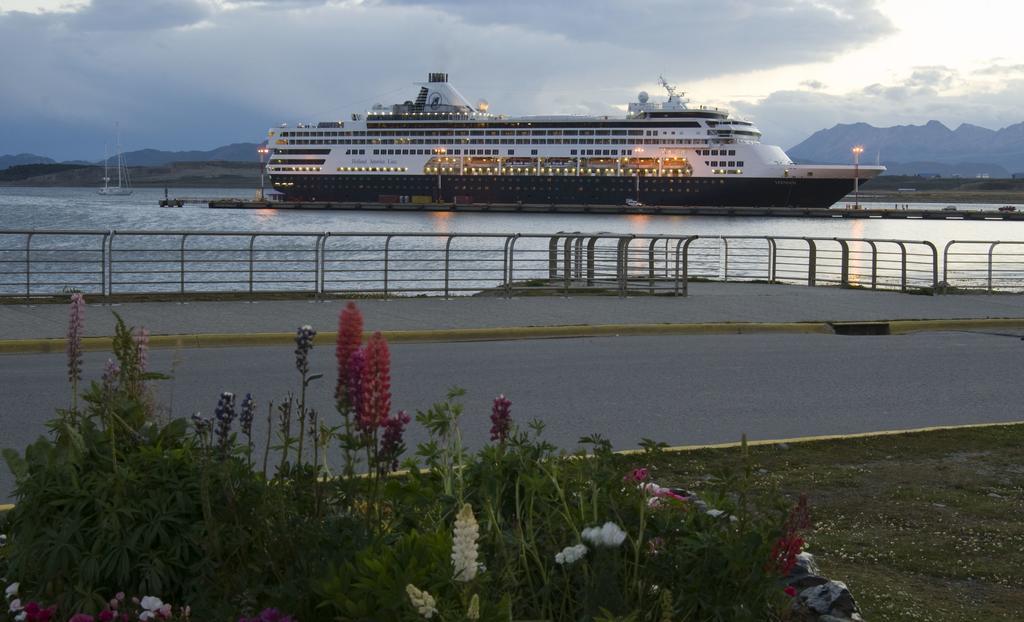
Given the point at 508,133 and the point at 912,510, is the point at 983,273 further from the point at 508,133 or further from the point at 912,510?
the point at 508,133

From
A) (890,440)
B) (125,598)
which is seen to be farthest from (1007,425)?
(125,598)

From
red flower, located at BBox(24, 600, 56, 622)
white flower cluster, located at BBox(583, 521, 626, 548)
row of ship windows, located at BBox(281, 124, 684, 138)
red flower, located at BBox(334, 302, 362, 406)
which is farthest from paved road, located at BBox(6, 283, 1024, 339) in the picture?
row of ship windows, located at BBox(281, 124, 684, 138)

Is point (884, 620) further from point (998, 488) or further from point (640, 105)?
point (640, 105)

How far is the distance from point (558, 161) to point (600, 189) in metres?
4.56

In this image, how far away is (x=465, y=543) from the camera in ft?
8.96

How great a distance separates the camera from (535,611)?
3.54m

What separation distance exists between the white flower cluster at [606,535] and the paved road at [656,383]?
12.9 ft

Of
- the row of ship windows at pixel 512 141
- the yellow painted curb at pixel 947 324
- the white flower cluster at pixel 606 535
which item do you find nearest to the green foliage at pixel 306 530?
the white flower cluster at pixel 606 535

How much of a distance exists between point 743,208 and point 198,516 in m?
103

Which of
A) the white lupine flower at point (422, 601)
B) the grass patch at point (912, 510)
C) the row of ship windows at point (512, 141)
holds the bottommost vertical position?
the grass patch at point (912, 510)

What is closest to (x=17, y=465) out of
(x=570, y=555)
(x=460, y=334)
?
(x=570, y=555)

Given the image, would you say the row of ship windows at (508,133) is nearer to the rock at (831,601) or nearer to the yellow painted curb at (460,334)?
the yellow painted curb at (460,334)

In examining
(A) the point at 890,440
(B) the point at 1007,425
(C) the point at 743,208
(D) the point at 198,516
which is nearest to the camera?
(D) the point at 198,516

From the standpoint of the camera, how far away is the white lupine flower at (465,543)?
8.77 ft
